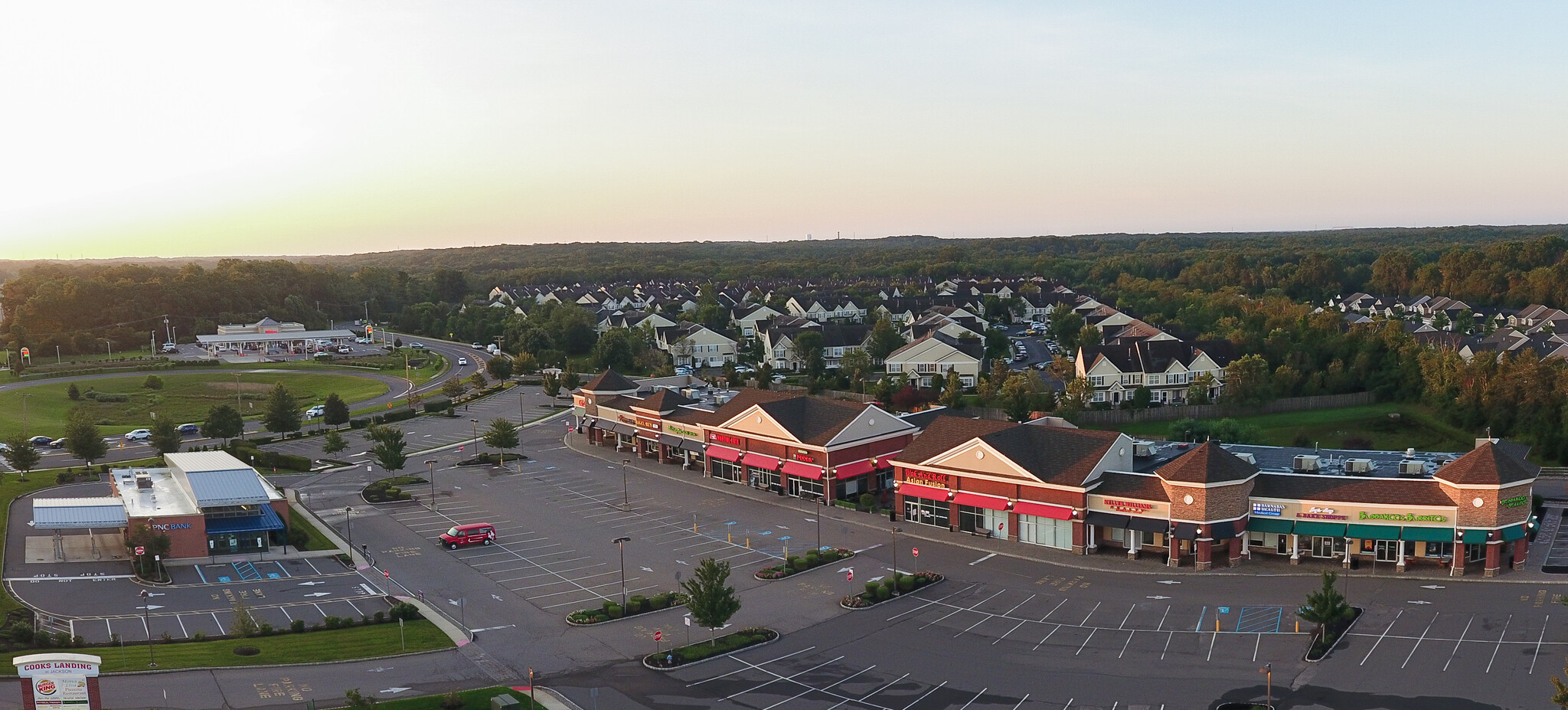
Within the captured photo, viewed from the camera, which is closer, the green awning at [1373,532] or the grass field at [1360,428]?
the green awning at [1373,532]

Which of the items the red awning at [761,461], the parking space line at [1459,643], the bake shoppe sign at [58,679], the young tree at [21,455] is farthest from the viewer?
the young tree at [21,455]

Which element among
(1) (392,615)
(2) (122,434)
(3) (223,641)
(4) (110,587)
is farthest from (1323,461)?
(2) (122,434)

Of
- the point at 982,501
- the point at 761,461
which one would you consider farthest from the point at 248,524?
the point at 982,501

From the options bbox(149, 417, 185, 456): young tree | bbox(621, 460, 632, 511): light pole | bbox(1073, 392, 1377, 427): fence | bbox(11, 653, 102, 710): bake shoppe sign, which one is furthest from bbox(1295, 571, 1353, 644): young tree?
bbox(149, 417, 185, 456): young tree

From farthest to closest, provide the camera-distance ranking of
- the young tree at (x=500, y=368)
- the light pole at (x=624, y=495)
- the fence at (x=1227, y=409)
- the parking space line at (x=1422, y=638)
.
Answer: the young tree at (x=500, y=368) < the fence at (x=1227, y=409) < the light pole at (x=624, y=495) < the parking space line at (x=1422, y=638)

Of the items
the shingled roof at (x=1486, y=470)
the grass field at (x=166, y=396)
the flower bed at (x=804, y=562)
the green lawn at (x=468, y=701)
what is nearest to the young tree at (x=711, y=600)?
the green lawn at (x=468, y=701)

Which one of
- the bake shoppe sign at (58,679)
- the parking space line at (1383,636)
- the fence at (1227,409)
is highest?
the bake shoppe sign at (58,679)

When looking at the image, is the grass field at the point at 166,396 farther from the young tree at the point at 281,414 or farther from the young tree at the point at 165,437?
the young tree at the point at 165,437

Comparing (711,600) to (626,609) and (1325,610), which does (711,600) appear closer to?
(626,609)
